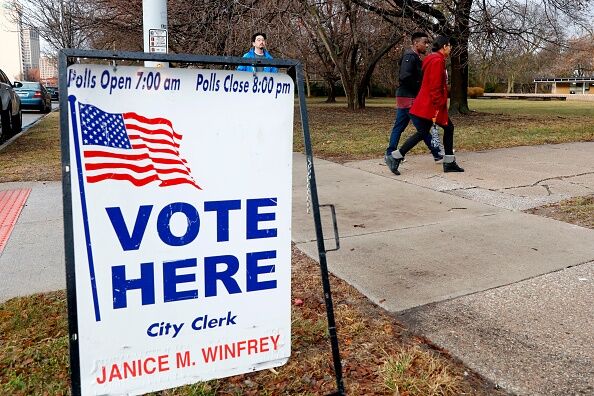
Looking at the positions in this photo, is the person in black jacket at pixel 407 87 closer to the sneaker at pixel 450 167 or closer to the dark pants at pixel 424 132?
the dark pants at pixel 424 132

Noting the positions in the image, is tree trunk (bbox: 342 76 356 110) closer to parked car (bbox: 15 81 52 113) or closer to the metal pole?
parked car (bbox: 15 81 52 113)

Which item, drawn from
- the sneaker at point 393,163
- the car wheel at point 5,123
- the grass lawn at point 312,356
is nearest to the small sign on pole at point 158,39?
the grass lawn at point 312,356

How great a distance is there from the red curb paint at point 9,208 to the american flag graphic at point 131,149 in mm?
3285

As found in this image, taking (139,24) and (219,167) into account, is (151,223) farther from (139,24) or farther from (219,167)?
(139,24)

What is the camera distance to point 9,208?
6.44m

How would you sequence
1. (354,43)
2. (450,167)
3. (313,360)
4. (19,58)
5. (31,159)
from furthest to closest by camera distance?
(19,58), (354,43), (31,159), (450,167), (313,360)

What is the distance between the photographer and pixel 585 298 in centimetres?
367

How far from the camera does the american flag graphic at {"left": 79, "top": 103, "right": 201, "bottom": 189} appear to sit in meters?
2.10

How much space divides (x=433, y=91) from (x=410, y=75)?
65 cm

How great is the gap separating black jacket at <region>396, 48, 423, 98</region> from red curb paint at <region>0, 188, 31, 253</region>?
522cm

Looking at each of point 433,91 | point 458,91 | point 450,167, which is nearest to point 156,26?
point 433,91

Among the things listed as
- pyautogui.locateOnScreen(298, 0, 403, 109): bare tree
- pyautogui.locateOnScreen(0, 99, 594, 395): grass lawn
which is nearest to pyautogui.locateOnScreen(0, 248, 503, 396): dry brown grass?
pyautogui.locateOnScreen(0, 99, 594, 395): grass lawn

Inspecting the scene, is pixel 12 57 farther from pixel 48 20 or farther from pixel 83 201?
pixel 83 201

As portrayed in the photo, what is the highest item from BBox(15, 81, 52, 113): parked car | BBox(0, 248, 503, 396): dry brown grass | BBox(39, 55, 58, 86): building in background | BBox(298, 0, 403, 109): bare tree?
BBox(39, 55, 58, 86): building in background
